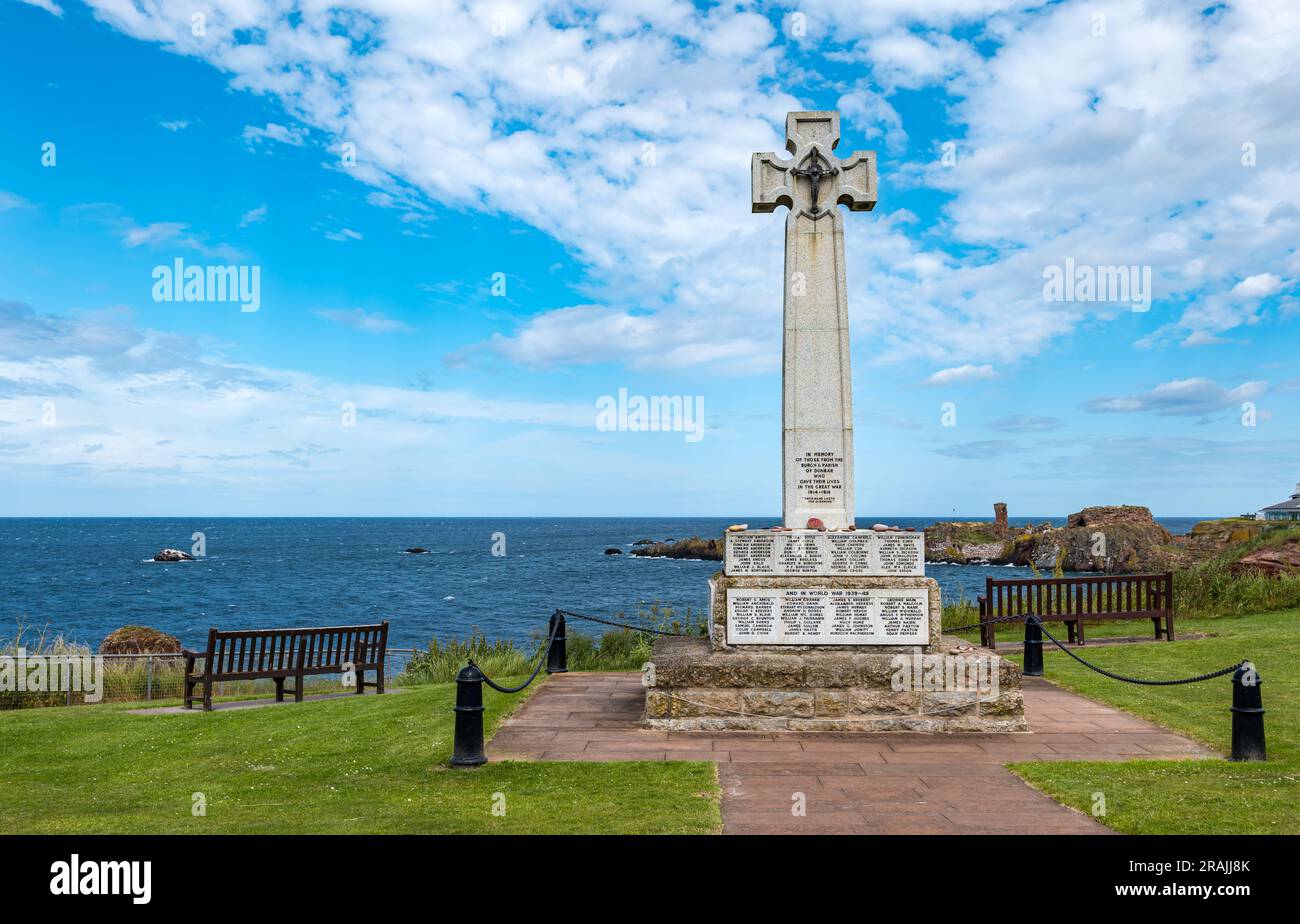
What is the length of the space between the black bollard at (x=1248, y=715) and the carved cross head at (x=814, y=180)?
5565mm

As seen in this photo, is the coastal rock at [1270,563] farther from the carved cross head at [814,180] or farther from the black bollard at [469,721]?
the black bollard at [469,721]

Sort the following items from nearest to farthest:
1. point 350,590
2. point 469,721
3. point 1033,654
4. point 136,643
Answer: point 469,721 → point 1033,654 → point 136,643 → point 350,590

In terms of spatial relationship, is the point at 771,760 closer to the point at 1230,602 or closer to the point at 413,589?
the point at 1230,602

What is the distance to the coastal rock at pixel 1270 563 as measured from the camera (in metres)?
19.2

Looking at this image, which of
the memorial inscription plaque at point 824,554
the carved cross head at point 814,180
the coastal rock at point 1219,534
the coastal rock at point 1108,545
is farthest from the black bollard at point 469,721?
the coastal rock at point 1219,534

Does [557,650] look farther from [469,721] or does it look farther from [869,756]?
[869,756]

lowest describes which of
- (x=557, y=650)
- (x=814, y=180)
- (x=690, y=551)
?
(x=690, y=551)

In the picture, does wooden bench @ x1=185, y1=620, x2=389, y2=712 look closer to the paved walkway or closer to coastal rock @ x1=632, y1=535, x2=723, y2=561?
the paved walkway

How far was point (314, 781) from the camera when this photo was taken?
7.01 metres

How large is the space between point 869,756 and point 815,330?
420 centimetres

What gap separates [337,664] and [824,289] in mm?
7811

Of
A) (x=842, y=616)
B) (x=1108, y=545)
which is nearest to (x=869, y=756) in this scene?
(x=842, y=616)

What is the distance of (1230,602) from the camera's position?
17297 mm

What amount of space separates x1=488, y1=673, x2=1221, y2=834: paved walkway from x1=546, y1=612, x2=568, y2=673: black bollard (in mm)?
1891
